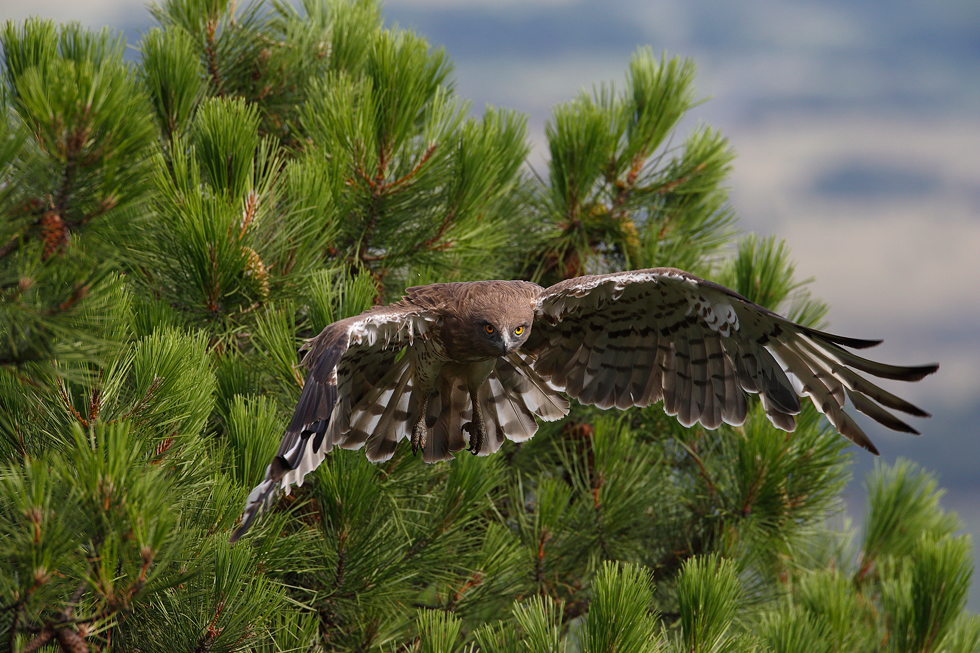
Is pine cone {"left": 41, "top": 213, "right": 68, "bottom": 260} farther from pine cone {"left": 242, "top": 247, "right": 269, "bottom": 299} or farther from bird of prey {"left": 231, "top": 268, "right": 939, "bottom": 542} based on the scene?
pine cone {"left": 242, "top": 247, "right": 269, "bottom": 299}

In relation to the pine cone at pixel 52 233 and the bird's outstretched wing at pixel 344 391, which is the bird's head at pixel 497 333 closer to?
the bird's outstretched wing at pixel 344 391

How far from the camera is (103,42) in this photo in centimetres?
249

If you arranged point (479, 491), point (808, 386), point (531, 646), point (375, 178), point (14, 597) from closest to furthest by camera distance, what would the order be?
point (14, 597)
point (531, 646)
point (808, 386)
point (479, 491)
point (375, 178)

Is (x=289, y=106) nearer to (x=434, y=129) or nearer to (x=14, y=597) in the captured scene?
(x=434, y=129)

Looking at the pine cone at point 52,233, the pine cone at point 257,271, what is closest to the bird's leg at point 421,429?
the pine cone at point 257,271

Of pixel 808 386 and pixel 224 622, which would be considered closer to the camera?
pixel 224 622

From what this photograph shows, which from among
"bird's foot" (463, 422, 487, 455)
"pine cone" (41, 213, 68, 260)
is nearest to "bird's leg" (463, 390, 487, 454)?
"bird's foot" (463, 422, 487, 455)

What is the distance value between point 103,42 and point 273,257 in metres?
1.55

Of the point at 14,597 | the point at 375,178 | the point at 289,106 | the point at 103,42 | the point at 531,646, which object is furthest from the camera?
the point at 289,106

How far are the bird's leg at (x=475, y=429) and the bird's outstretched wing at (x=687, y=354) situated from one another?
1.59 ft

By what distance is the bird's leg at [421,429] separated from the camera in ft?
11.6

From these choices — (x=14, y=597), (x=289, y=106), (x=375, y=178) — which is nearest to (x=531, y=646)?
(x=14, y=597)

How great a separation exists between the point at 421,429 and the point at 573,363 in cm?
89

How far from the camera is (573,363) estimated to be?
402 centimetres
